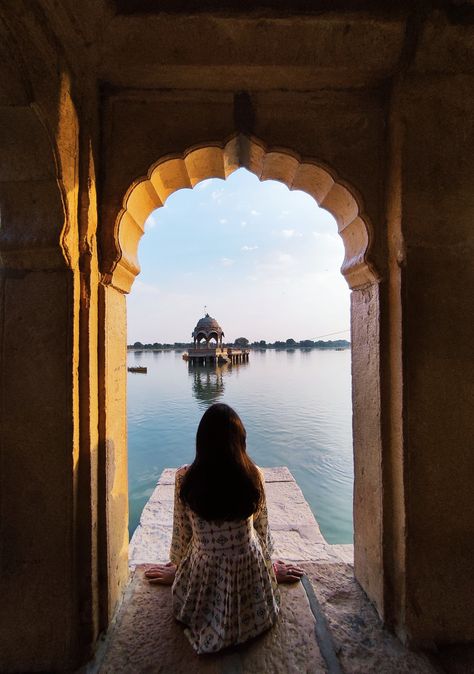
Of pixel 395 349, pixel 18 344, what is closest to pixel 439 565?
pixel 395 349

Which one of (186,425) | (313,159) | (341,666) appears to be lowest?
(186,425)

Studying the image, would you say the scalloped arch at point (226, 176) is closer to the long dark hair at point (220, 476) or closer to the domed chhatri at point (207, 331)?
the long dark hair at point (220, 476)

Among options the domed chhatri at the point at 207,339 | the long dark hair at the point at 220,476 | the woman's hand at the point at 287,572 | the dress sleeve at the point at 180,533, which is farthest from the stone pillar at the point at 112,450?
the domed chhatri at the point at 207,339

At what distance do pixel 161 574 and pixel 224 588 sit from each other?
0.65 m

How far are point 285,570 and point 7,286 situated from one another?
2.18m

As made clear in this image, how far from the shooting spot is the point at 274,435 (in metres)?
10.7

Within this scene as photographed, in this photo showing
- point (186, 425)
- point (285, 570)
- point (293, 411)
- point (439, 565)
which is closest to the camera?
point (439, 565)

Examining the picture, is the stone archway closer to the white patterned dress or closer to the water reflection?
the white patterned dress

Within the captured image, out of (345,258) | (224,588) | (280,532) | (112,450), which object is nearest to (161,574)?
(224,588)

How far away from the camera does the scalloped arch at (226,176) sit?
1.78m

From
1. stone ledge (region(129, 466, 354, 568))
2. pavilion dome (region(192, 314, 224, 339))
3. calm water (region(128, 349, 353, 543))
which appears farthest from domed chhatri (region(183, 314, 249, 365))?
stone ledge (region(129, 466, 354, 568))

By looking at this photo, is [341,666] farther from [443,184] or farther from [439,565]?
[443,184]

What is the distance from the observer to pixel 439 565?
62.4 inches

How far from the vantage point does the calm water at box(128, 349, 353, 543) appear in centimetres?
639
